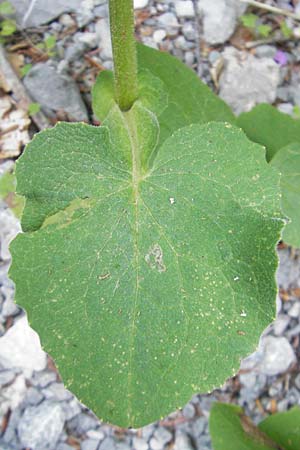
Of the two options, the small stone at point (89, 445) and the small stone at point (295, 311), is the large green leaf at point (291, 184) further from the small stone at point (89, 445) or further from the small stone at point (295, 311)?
the small stone at point (89, 445)

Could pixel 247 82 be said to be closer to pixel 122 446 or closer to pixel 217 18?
pixel 217 18

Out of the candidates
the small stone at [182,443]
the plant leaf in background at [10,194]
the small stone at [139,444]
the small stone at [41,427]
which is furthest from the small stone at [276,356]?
the plant leaf in background at [10,194]

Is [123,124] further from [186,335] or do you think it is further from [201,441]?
[201,441]

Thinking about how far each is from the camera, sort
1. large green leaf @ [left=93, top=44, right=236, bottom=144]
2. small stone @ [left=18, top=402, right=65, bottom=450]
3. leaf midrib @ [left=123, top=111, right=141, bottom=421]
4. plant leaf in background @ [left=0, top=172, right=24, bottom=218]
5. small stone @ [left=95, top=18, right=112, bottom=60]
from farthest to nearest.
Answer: small stone @ [left=95, top=18, right=112, bottom=60], plant leaf in background @ [left=0, top=172, right=24, bottom=218], small stone @ [left=18, top=402, right=65, bottom=450], large green leaf @ [left=93, top=44, right=236, bottom=144], leaf midrib @ [left=123, top=111, right=141, bottom=421]

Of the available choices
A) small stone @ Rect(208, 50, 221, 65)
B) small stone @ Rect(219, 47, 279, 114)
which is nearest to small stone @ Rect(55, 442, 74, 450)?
small stone @ Rect(219, 47, 279, 114)

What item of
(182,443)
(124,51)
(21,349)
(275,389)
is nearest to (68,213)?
(124,51)

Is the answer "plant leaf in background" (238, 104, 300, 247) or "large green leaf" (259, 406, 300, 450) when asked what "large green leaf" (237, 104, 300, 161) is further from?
"large green leaf" (259, 406, 300, 450)
